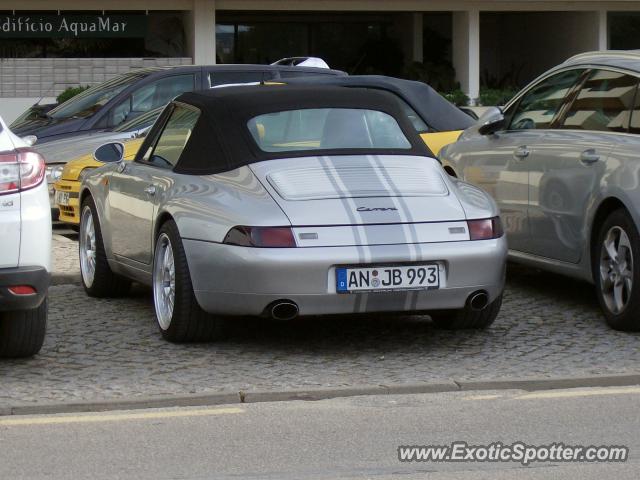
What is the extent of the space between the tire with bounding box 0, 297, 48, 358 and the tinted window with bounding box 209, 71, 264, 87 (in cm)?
796

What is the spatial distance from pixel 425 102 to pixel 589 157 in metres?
3.65

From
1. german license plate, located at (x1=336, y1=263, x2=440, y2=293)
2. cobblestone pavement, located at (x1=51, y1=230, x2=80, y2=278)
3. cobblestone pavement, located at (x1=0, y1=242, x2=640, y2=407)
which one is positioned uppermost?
german license plate, located at (x1=336, y1=263, x2=440, y2=293)

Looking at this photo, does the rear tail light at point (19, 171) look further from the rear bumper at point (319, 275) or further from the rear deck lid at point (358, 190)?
the rear deck lid at point (358, 190)

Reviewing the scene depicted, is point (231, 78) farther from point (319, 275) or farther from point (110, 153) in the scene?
point (319, 275)

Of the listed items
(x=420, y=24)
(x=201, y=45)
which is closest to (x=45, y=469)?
(x=201, y=45)

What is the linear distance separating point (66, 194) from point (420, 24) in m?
19.6

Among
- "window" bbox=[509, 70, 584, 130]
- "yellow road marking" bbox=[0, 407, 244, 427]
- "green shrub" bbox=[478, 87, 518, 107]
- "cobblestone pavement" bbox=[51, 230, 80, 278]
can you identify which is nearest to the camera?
"yellow road marking" bbox=[0, 407, 244, 427]

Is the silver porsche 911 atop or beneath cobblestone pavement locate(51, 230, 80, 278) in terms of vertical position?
atop

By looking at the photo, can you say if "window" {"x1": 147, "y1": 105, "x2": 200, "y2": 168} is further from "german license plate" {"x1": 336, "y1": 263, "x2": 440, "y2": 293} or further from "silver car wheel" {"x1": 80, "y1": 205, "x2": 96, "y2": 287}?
"german license plate" {"x1": 336, "y1": 263, "x2": 440, "y2": 293}

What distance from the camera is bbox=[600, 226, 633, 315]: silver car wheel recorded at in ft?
25.9

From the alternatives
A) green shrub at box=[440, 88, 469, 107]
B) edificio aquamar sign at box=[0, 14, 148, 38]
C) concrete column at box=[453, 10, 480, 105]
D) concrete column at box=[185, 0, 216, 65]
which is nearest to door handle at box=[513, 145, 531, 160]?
edificio aquamar sign at box=[0, 14, 148, 38]

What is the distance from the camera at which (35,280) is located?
6719 millimetres

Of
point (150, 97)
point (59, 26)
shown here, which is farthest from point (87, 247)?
point (59, 26)

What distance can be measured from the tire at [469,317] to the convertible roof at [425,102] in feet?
12.5
